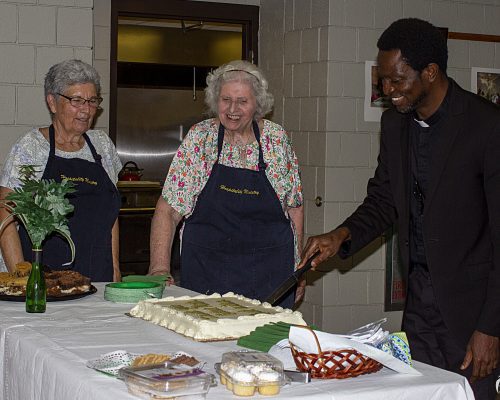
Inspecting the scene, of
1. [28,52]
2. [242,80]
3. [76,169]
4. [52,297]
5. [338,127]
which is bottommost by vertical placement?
[52,297]

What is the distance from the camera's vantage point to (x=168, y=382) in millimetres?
2035

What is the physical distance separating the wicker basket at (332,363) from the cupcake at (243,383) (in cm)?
21

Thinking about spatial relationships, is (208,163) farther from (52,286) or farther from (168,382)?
(168,382)

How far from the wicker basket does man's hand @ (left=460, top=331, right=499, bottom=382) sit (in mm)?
748

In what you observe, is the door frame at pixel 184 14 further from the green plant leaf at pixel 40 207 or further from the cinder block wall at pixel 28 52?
the green plant leaf at pixel 40 207

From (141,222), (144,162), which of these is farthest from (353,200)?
(144,162)

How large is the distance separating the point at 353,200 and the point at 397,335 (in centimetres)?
336

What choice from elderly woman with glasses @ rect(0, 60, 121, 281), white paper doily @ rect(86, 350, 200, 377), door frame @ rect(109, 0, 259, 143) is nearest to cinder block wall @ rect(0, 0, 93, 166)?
elderly woman with glasses @ rect(0, 60, 121, 281)

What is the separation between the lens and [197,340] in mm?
2627

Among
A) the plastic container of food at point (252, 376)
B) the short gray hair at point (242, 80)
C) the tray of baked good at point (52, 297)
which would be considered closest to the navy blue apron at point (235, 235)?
the short gray hair at point (242, 80)

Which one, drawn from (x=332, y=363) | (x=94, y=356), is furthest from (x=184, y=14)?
(x=332, y=363)

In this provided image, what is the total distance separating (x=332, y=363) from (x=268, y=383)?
0.23m

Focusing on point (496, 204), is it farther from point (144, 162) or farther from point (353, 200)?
point (144, 162)

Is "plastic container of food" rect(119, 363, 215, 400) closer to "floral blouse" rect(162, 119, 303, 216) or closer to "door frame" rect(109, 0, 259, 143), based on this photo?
"floral blouse" rect(162, 119, 303, 216)
